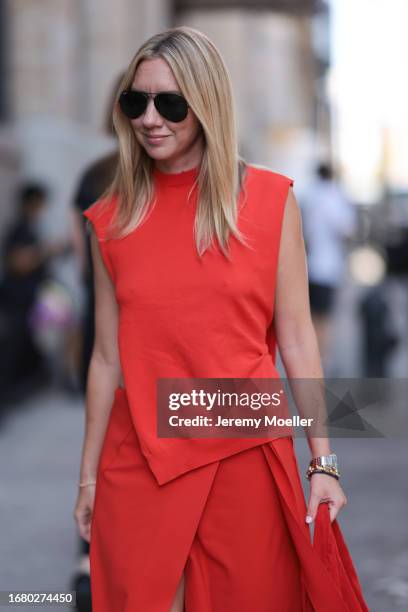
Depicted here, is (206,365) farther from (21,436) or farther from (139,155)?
(21,436)

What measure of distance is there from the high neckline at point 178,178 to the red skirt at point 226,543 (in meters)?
0.64

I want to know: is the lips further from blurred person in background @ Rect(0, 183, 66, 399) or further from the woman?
blurred person in background @ Rect(0, 183, 66, 399)

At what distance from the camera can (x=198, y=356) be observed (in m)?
2.50

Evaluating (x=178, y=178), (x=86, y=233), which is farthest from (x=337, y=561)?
(x=86, y=233)

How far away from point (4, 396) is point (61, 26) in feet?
16.3

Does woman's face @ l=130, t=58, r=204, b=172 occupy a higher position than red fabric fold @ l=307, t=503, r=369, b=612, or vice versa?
woman's face @ l=130, t=58, r=204, b=172

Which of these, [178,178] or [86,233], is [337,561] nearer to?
[178,178]

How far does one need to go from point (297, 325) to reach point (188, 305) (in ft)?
1.00

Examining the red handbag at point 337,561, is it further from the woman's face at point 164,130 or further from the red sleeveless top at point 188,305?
the woman's face at point 164,130

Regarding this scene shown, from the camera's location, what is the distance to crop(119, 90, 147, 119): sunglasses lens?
2.58 metres

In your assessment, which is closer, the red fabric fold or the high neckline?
the red fabric fold

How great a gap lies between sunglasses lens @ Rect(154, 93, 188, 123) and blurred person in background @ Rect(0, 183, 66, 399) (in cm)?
614

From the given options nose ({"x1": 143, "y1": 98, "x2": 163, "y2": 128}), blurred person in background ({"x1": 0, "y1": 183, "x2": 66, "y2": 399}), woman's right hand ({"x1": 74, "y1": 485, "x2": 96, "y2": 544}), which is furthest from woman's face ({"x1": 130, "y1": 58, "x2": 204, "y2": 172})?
blurred person in background ({"x1": 0, "y1": 183, "x2": 66, "y2": 399})

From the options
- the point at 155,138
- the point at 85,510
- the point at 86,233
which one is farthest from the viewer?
the point at 86,233
